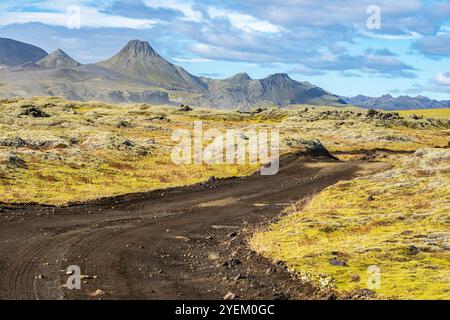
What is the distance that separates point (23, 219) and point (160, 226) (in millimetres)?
8980

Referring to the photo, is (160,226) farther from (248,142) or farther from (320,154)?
(320,154)

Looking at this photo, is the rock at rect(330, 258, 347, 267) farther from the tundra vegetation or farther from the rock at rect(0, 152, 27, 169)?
the rock at rect(0, 152, 27, 169)

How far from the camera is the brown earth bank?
19.9 m

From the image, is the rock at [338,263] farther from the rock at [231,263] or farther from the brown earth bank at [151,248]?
the rock at [231,263]

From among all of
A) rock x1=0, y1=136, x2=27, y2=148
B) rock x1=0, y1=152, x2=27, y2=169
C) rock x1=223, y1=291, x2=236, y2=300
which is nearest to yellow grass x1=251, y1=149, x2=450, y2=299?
rock x1=223, y1=291, x2=236, y2=300

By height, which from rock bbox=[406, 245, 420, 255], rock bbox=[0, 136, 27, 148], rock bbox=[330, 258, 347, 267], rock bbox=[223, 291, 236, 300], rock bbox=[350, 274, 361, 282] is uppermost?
rock bbox=[0, 136, 27, 148]

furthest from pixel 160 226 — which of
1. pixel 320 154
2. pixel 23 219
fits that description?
pixel 320 154

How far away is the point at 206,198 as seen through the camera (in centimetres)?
4519

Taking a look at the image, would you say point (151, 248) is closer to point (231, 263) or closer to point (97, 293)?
point (231, 263)

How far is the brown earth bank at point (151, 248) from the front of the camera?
19875mm

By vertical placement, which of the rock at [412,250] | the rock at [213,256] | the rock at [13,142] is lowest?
the rock at [213,256]

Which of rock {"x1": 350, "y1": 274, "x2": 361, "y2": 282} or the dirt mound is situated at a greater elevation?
the dirt mound

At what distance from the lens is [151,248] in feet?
90.1

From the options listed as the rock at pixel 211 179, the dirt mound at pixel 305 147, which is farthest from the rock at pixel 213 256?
the dirt mound at pixel 305 147
